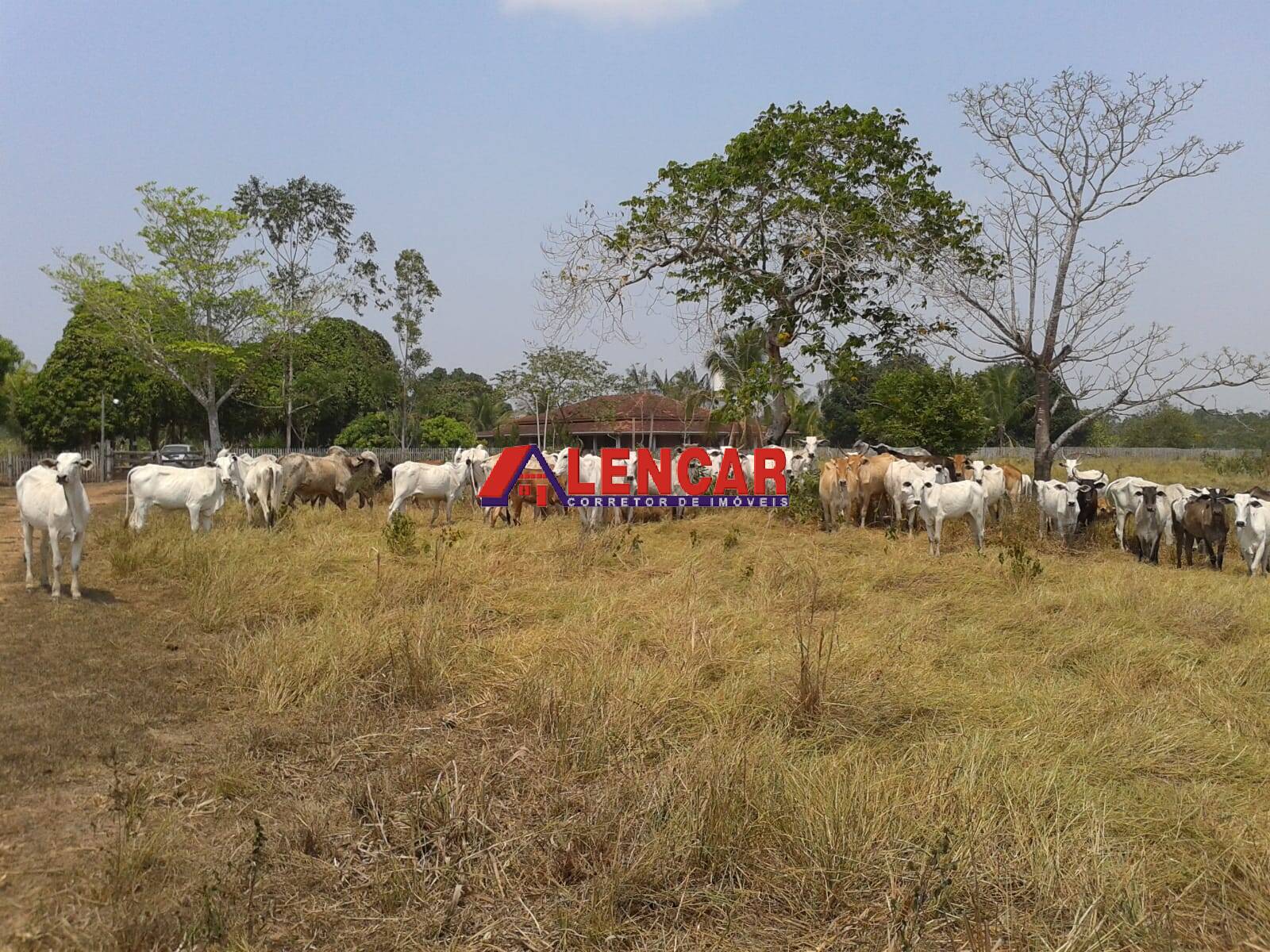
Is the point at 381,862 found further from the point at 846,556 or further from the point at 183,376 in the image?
the point at 183,376

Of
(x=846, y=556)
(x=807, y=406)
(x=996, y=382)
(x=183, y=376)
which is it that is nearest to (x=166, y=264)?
(x=183, y=376)

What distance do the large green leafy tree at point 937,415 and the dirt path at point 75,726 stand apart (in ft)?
57.7

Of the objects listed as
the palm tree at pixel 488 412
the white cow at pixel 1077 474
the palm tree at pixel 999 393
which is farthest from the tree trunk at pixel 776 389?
the palm tree at pixel 488 412

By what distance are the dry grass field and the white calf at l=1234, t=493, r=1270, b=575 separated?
306 cm

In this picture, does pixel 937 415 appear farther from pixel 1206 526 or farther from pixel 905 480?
pixel 1206 526

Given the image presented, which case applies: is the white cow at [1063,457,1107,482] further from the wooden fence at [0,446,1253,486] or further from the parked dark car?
the parked dark car

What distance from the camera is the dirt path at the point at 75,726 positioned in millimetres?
3643

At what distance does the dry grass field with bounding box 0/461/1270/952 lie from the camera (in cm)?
358

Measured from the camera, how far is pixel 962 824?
4.10m

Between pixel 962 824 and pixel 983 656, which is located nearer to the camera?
pixel 962 824

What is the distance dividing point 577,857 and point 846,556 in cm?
865

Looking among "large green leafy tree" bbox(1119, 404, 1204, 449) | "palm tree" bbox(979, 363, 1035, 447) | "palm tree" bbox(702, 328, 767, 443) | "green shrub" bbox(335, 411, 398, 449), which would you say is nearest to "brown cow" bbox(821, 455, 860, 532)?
"palm tree" bbox(702, 328, 767, 443)

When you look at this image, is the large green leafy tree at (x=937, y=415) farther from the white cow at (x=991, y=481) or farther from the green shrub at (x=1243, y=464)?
the green shrub at (x=1243, y=464)

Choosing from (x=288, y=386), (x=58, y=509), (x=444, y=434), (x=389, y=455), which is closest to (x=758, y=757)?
(x=58, y=509)
